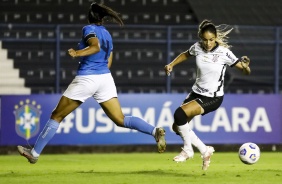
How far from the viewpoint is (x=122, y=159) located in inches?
675

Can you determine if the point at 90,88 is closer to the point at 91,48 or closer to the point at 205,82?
the point at 91,48

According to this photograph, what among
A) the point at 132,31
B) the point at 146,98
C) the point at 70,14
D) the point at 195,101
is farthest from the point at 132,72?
the point at 195,101

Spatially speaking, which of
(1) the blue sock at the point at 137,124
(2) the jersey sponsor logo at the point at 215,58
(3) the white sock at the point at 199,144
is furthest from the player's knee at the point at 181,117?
(2) the jersey sponsor logo at the point at 215,58

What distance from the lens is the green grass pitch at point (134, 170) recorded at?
11.6m

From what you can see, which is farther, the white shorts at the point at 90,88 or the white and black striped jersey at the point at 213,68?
the white and black striped jersey at the point at 213,68

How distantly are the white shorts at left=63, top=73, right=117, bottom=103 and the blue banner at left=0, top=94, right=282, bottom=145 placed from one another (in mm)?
6677

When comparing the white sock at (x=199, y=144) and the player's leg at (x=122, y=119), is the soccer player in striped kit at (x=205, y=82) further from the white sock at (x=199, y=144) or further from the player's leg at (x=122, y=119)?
the player's leg at (x=122, y=119)

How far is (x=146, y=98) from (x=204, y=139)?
1.43 m

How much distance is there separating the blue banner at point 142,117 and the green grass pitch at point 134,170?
604mm

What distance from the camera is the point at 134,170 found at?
1370 cm

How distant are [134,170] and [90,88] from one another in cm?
210

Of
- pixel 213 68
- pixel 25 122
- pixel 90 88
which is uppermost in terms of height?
pixel 213 68

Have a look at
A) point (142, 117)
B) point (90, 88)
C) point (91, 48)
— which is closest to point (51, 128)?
point (90, 88)

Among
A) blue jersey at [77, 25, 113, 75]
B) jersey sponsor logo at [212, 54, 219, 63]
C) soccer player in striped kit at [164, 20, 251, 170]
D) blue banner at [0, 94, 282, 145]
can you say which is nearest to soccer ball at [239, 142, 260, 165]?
soccer player in striped kit at [164, 20, 251, 170]
